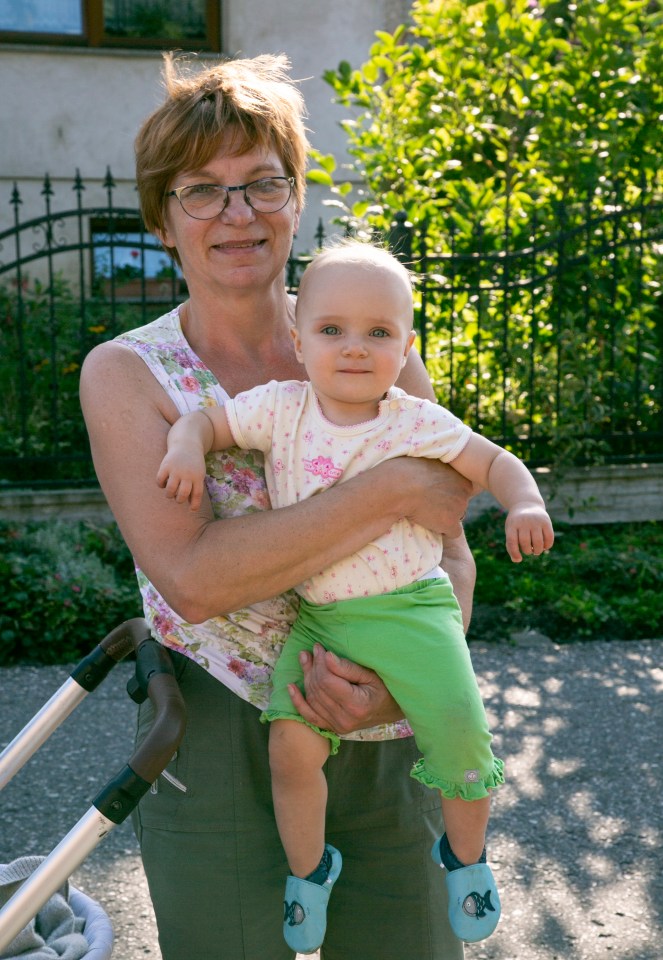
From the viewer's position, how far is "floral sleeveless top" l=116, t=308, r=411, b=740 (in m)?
2.08

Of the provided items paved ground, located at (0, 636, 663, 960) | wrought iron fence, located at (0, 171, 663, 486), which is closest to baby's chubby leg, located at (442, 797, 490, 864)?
paved ground, located at (0, 636, 663, 960)

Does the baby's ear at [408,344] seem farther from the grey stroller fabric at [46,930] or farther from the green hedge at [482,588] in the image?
the green hedge at [482,588]

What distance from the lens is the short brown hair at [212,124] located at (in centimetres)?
207

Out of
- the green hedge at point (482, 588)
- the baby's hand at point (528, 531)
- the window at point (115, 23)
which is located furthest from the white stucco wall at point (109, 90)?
the baby's hand at point (528, 531)

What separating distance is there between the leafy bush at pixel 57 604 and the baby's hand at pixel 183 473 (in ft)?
12.0

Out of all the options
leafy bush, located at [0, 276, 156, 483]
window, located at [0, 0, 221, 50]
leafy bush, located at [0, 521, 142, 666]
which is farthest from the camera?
window, located at [0, 0, 221, 50]

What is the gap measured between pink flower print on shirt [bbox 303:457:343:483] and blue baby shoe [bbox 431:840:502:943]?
748 mm

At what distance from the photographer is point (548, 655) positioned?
5.52 m

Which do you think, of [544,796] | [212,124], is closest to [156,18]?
[544,796]

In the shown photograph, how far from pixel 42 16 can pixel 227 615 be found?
8.72 meters

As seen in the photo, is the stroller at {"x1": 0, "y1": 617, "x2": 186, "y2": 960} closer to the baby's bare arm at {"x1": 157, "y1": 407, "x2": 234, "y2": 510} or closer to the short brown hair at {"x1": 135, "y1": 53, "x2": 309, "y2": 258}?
the baby's bare arm at {"x1": 157, "y1": 407, "x2": 234, "y2": 510}

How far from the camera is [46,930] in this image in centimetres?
202

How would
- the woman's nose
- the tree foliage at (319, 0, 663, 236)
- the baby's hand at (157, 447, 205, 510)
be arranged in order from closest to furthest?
the baby's hand at (157, 447, 205, 510) < the woman's nose < the tree foliage at (319, 0, 663, 236)

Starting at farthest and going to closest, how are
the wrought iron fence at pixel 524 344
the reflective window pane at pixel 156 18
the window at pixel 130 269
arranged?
the reflective window pane at pixel 156 18 → the window at pixel 130 269 → the wrought iron fence at pixel 524 344
